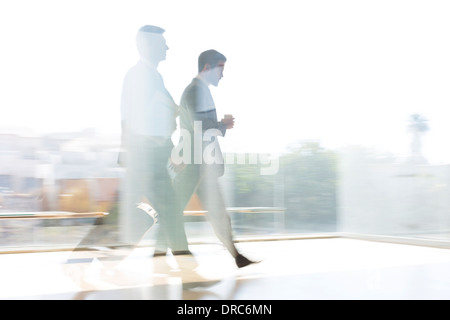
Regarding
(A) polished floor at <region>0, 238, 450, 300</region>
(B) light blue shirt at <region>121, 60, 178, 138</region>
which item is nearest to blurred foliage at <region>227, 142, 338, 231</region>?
(A) polished floor at <region>0, 238, 450, 300</region>

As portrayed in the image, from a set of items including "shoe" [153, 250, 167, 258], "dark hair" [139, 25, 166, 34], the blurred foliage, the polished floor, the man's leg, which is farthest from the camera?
the blurred foliage

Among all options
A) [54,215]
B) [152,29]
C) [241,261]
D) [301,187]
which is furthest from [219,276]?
[301,187]

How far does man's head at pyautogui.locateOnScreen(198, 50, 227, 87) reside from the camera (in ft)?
9.89

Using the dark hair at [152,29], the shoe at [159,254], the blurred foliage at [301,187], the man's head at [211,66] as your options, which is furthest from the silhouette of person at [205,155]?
the blurred foliage at [301,187]

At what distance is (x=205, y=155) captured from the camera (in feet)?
9.45

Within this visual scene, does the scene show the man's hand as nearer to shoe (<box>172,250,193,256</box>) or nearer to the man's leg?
the man's leg

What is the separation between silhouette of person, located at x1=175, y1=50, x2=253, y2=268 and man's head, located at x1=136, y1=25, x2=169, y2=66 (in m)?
0.27

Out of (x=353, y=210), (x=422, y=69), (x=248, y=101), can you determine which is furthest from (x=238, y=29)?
(x=353, y=210)

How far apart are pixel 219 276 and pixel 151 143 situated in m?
0.90

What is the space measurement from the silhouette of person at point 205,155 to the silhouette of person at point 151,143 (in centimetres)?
9

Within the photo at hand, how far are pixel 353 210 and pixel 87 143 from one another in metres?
3.20

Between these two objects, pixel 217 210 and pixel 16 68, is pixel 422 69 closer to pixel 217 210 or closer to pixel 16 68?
pixel 217 210

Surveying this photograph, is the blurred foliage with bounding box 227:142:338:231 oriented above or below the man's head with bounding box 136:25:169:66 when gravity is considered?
below

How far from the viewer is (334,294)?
7.35ft
